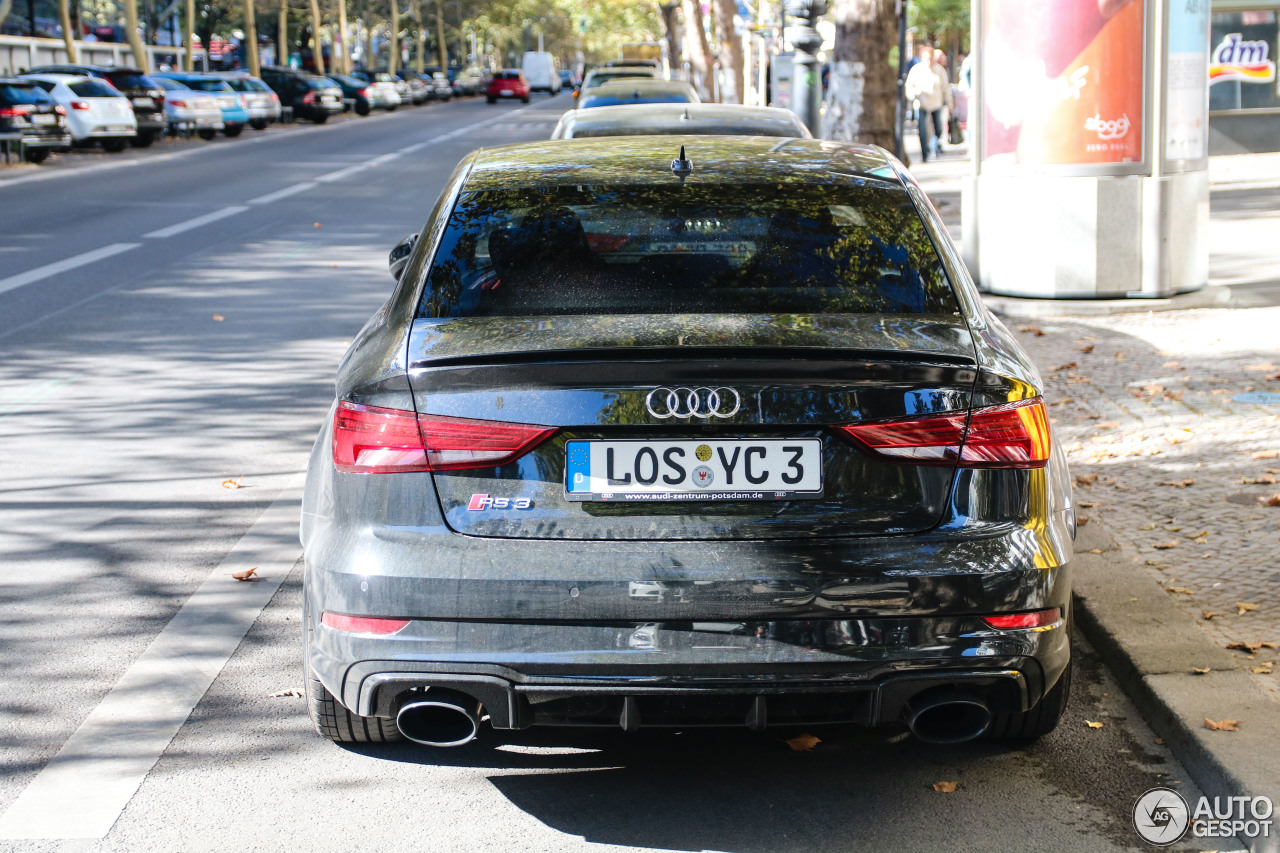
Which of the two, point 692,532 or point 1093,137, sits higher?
point 1093,137

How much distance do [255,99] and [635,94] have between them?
31342 millimetres

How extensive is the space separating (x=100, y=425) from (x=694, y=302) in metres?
4.94

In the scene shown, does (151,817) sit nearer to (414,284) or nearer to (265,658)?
(265,658)

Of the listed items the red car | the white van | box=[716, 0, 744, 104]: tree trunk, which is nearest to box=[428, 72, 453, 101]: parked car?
the red car

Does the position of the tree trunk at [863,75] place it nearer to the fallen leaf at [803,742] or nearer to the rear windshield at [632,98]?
the rear windshield at [632,98]

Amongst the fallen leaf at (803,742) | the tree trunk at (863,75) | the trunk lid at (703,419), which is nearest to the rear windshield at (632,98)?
the tree trunk at (863,75)

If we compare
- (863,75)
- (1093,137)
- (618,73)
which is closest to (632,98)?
(863,75)

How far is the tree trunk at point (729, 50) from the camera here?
125ft

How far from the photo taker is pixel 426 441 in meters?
3.28

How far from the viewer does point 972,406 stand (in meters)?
3.28

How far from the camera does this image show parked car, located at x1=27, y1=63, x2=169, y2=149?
3512 centimetres

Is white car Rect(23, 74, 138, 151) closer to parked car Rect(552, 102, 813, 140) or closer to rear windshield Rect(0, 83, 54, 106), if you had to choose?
rear windshield Rect(0, 83, 54, 106)

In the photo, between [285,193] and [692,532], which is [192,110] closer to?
[285,193]

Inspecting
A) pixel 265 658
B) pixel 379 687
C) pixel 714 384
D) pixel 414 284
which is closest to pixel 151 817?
pixel 379 687
